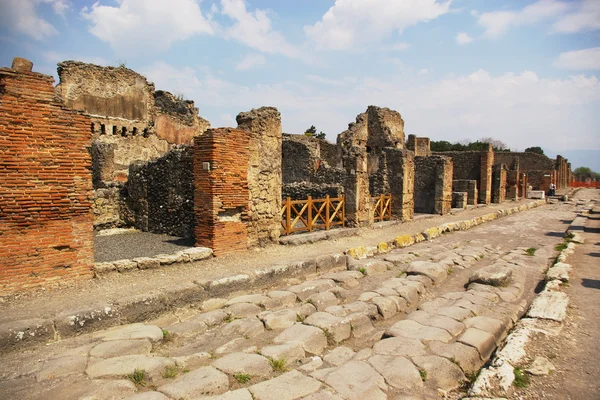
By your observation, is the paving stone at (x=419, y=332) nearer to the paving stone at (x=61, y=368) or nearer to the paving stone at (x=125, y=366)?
the paving stone at (x=125, y=366)

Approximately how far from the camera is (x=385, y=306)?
548 centimetres

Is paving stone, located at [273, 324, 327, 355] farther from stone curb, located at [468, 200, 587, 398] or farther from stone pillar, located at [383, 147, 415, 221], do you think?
stone pillar, located at [383, 147, 415, 221]

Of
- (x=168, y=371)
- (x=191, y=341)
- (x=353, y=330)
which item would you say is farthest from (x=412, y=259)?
(x=168, y=371)

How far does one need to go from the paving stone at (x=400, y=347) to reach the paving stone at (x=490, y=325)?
38.8 inches

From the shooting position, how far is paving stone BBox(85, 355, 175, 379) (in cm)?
355

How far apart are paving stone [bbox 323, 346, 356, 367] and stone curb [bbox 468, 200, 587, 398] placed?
4.23 ft

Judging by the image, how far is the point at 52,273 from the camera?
18.2 feet

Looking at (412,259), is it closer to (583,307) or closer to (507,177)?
(583,307)

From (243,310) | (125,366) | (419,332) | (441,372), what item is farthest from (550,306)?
(125,366)

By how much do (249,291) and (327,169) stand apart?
1099 cm

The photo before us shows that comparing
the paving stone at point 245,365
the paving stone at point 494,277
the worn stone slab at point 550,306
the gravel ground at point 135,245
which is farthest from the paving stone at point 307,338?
the gravel ground at point 135,245

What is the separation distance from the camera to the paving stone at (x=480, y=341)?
4.23m

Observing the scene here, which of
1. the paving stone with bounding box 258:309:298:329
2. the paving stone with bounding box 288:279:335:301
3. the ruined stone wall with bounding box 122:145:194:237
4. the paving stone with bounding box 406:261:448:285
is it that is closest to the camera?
the paving stone with bounding box 258:309:298:329

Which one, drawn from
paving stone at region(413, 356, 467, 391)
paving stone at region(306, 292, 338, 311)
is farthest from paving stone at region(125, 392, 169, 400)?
paving stone at region(306, 292, 338, 311)
